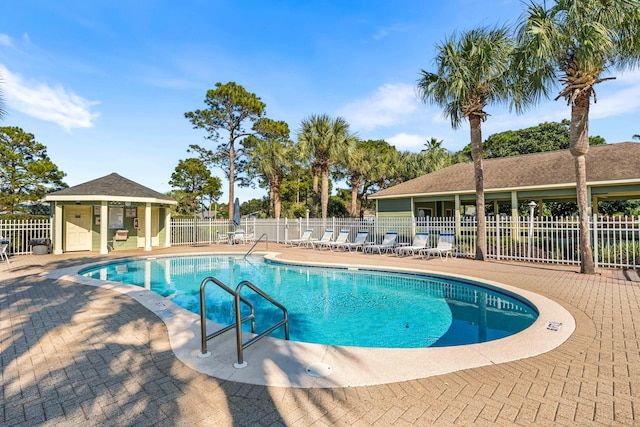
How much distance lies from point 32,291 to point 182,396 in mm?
6562

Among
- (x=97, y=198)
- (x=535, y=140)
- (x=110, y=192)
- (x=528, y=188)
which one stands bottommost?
(x=97, y=198)

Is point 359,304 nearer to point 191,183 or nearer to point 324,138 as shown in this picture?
point 324,138

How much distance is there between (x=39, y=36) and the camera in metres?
10.5

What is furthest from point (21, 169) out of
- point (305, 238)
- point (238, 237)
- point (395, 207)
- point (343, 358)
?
point (343, 358)

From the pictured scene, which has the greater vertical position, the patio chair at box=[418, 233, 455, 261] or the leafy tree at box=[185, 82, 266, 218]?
the leafy tree at box=[185, 82, 266, 218]

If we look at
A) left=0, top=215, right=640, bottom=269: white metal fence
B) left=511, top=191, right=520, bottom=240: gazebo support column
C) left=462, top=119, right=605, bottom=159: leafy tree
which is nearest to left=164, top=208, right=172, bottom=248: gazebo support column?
left=0, top=215, right=640, bottom=269: white metal fence

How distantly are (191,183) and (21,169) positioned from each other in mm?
17410

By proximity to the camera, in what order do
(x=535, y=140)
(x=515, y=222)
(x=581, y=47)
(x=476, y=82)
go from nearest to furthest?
(x=581, y=47) < (x=476, y=82) < (x=515, y=222) < (x=535, y=140)

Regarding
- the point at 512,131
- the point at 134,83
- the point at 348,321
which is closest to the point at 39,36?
the point at 134,83

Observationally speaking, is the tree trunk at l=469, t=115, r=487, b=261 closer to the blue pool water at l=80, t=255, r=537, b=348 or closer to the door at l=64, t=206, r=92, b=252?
the blue pool water at l=80, t=255, r=537, b=348

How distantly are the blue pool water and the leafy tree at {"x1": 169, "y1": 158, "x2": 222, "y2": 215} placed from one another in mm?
26834

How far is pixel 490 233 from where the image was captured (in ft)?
41.9

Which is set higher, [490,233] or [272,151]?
[272,151]

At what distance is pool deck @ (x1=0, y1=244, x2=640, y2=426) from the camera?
2.36 meters
